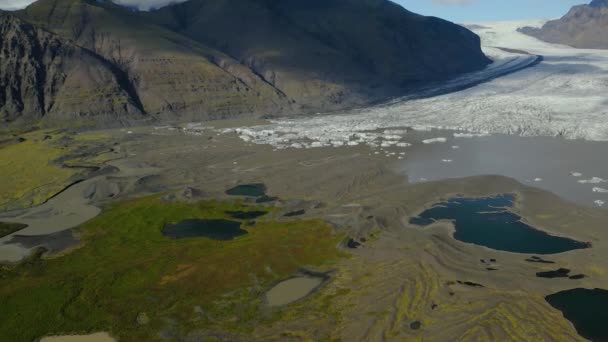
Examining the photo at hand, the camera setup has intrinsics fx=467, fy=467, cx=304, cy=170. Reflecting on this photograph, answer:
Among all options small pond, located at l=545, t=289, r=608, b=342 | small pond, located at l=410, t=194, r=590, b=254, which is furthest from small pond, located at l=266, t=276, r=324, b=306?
small pond, located at l=545, t=289, r=608, b=342

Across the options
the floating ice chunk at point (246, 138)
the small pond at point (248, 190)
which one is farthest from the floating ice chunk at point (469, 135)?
the small pond at point (248, 190)

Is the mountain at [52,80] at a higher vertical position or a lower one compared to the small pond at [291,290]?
higher

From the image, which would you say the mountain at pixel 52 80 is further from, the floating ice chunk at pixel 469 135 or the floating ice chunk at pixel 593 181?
the floating ice chunk at pixel 593 181

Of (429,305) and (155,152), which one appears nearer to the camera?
(429,305)

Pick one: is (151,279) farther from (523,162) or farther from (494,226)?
(523,162)

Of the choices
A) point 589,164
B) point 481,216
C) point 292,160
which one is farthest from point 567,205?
point 292,160

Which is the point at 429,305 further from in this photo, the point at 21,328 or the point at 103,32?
the point at 103,32

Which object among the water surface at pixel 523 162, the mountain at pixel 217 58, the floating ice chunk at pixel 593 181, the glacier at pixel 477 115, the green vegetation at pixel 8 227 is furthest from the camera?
the mountain at pixel 217 58
